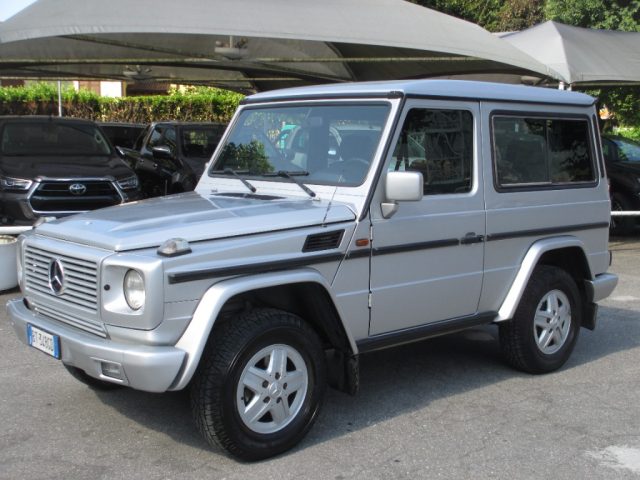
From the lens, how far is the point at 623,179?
12.7 meters

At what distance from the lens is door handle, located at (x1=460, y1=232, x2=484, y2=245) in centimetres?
502

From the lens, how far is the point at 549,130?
5.73 m

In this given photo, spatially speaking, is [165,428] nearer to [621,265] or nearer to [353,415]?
[353,415]

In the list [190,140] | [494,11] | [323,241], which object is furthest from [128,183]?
[494,11]

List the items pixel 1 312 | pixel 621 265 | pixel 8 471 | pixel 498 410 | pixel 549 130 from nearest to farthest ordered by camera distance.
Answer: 1. pixel 8 471
2. pixel 498 410
3. pixel 549 130
4. pixel 1 312
5. pixel 621 265

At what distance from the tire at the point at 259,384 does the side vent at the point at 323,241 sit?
39 centimetres

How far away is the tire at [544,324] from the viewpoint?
18.1ft

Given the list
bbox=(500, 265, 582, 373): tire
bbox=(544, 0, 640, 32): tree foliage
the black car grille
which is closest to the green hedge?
bbox=(544, 0, 640, 32): tree foliage

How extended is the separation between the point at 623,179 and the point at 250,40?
6.52 meters

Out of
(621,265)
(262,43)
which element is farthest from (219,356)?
(262,43)

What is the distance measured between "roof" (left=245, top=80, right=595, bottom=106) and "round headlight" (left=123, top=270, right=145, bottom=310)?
6.30 ft

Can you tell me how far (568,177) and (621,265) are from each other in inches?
203

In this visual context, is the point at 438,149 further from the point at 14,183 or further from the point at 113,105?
the point at 113,105

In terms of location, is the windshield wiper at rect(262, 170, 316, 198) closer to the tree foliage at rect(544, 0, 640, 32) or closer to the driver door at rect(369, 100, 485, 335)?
the driver door at rect(369, 100, 485, 335)
